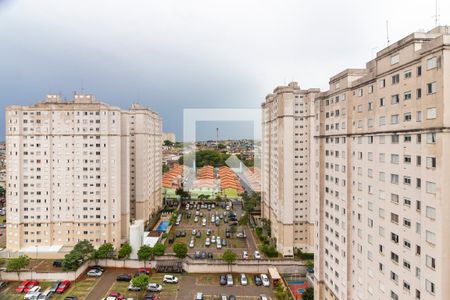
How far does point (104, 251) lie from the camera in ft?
65.7

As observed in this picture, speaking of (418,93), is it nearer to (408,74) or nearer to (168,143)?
(408,74)

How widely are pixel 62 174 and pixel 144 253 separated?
7823mm

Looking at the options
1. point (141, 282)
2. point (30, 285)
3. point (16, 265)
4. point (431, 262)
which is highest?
point (431, 262)

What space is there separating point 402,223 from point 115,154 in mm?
18104

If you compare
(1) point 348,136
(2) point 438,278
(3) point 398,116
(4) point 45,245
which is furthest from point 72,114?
(2) point 438,278

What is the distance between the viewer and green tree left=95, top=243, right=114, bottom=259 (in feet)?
65.5

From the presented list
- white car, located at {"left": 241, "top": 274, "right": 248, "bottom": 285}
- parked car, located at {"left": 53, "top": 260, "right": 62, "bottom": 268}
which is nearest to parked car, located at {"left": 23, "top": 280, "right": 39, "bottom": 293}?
parked car, located at {"left": 53, "top": 260, "right": 62, "bottom": 268}

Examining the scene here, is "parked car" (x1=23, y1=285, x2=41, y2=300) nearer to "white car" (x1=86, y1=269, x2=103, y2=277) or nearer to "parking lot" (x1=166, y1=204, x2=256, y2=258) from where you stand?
"white car" (x1=86, y1=269, x2=103, y2=277)

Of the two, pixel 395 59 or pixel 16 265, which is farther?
pixel 16 265

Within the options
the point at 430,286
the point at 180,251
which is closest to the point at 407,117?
the point at 430,286

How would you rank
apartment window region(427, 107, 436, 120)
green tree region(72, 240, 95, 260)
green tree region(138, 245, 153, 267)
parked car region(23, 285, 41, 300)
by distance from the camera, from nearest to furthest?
apartment window region(427, 107, 436, 120) < parked car region(23, 285, 41, 300) < green tree region(72, 240, 95, 260) < green tree region(138, 245, 153, 267)

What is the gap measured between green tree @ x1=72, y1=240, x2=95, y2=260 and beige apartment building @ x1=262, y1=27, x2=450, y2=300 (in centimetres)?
1319

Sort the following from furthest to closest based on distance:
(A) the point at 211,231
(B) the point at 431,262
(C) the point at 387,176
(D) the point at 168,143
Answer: (D) the point at 168,143, (A) the point at 211,231, (C) the point at 387,176, (B) the point at 431,262

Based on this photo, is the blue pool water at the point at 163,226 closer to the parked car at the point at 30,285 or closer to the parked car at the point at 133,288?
the parked car at the point at 133,288
